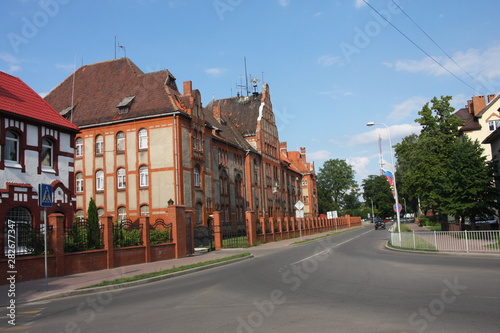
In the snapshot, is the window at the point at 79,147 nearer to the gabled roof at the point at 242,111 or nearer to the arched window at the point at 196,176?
the arched window at the point at 196,176

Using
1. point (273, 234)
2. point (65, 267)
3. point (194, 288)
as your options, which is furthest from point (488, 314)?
point (273, 234)

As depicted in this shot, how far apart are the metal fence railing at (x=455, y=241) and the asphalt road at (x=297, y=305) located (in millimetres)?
6942

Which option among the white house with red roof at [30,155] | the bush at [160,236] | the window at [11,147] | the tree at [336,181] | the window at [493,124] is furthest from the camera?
the tree at [336,181]

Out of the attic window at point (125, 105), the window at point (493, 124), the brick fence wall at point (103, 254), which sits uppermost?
the attic window at point (125, 105)

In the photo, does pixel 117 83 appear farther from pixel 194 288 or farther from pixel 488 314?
pixel 488 314

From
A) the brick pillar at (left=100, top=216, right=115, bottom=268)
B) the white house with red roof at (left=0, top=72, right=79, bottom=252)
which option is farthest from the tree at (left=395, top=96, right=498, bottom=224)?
the white house with red roof at (left=0, top=72, right=79, bottom=252)

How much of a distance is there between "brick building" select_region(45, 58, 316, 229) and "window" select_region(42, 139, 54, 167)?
13.9 metres

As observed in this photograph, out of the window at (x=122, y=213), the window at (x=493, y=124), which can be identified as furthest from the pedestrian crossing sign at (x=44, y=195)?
the window at (x=493, y=124)

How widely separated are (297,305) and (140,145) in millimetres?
32292

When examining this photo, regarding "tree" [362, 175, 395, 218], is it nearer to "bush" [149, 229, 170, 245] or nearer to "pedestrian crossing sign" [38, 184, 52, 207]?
"bush" [149, 229, 170, 245]

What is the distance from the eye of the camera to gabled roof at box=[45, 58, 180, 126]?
39.4 metres

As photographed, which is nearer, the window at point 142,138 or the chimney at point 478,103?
the window at point 142,138

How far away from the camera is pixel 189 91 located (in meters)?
44.3

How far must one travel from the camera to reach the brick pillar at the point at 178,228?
25344mm
